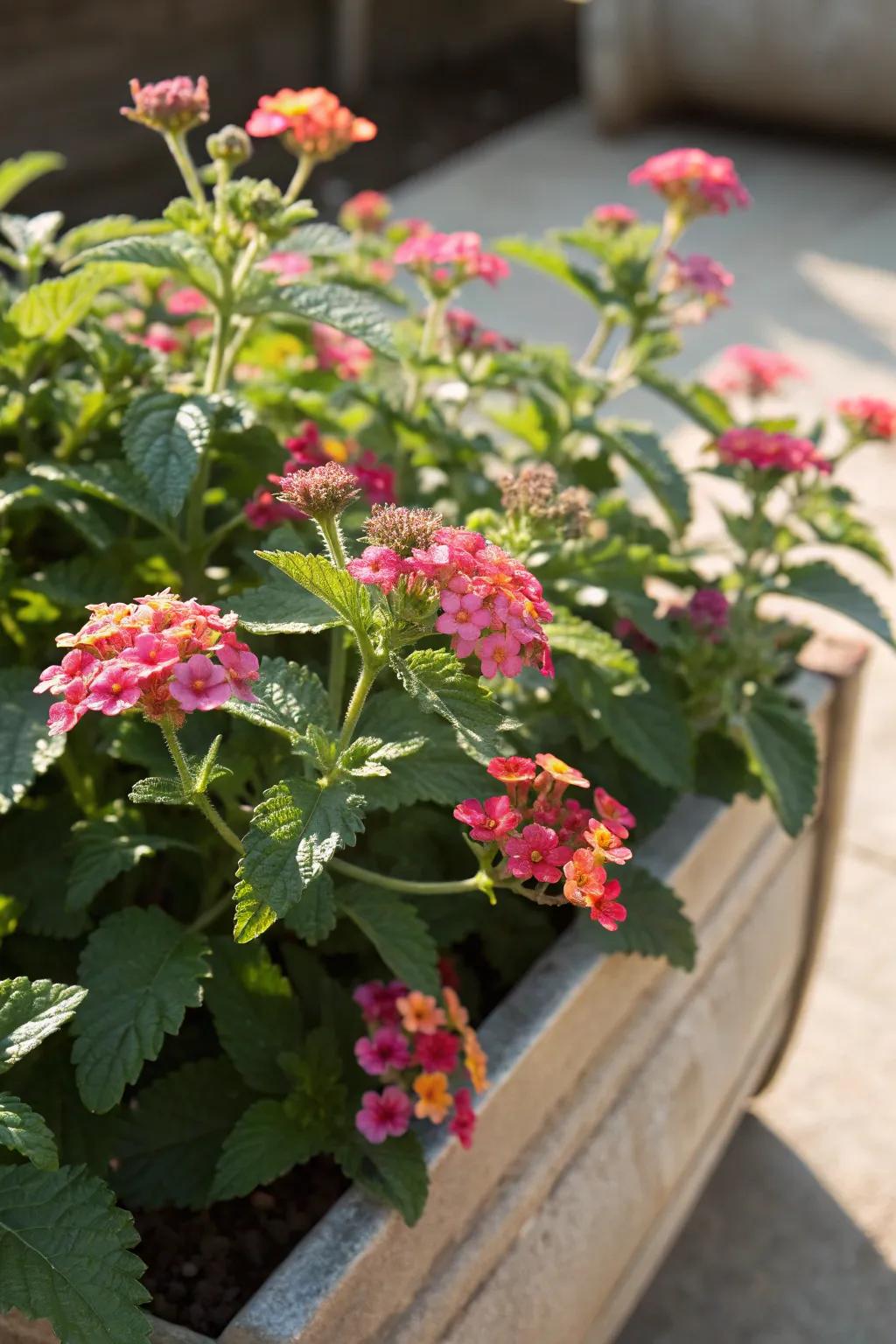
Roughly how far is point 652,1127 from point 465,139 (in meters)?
4.68

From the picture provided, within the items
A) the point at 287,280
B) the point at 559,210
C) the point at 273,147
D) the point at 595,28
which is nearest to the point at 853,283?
the point at 559,210

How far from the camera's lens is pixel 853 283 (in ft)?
14.2

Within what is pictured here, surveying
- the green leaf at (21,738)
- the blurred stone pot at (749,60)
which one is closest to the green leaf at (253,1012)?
the green leaf at (21,738)

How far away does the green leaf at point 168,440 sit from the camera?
46.6 inches

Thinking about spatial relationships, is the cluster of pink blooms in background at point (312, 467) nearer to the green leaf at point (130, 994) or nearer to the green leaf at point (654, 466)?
the green leaf at point (654, 466)

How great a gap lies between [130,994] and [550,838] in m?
0.32

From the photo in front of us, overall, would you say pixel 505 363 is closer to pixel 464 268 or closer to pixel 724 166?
pixel 464 268

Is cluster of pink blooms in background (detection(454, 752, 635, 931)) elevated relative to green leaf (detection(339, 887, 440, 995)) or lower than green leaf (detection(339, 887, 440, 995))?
elevated

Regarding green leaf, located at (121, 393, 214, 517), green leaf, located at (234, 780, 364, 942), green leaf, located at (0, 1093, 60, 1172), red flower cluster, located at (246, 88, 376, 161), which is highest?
red flower cluster, located at (246, 88, 376, 161)

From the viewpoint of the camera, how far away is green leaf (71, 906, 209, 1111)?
1020 millimetres

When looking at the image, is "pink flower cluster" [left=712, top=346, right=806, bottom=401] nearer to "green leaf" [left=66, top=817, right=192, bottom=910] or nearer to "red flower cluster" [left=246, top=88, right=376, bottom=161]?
"red flower cluster" [left=246, top=88, right=376, bottom=161]

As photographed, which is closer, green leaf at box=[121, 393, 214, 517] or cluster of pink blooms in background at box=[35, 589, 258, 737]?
cluster of pink blooms in background at box=[35, 589, 258, 737]

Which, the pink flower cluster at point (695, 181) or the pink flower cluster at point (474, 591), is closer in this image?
the pink flower cluster at point (474, 591)

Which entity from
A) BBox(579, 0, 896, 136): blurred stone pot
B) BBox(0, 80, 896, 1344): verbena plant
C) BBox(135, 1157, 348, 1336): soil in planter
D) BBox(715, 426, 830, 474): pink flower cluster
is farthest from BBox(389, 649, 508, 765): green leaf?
BBox(579, 0, 896, 136): blurred stone pot
